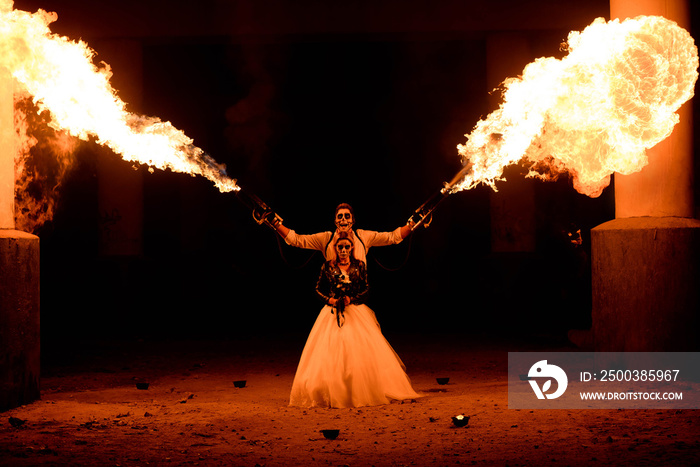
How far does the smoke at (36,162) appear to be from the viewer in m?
9.56

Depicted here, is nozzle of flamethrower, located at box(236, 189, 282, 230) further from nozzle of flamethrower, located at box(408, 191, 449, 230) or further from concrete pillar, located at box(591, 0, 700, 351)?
concrete pillar, located at box(591, 0, 700, 351)

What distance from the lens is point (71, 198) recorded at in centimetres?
1831

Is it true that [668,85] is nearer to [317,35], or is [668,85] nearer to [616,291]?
[616,291]

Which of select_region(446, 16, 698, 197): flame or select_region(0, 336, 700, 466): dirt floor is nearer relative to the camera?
select_region(0, 336, 700, 466): dirt floor

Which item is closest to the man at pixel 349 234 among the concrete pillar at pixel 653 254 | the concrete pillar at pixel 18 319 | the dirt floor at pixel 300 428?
the dirt floor at pixel 300 428

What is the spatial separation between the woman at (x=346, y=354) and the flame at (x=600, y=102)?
1.59 metres

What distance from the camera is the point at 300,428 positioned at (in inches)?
280

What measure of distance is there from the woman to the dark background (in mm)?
8480

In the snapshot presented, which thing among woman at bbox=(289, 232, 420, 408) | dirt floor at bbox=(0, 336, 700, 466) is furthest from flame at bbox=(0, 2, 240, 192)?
dirt floor at bbox=(0, 336, 700, 466)

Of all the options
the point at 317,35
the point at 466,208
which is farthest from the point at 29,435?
the point at 466,208

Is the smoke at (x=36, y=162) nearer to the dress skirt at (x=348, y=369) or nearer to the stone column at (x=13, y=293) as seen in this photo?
the stone column at (x=13, y=293)

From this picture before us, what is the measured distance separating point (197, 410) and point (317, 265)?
1175cm

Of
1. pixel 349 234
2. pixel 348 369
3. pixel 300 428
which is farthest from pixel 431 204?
pixel 300 428

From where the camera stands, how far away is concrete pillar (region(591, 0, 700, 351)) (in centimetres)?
930
